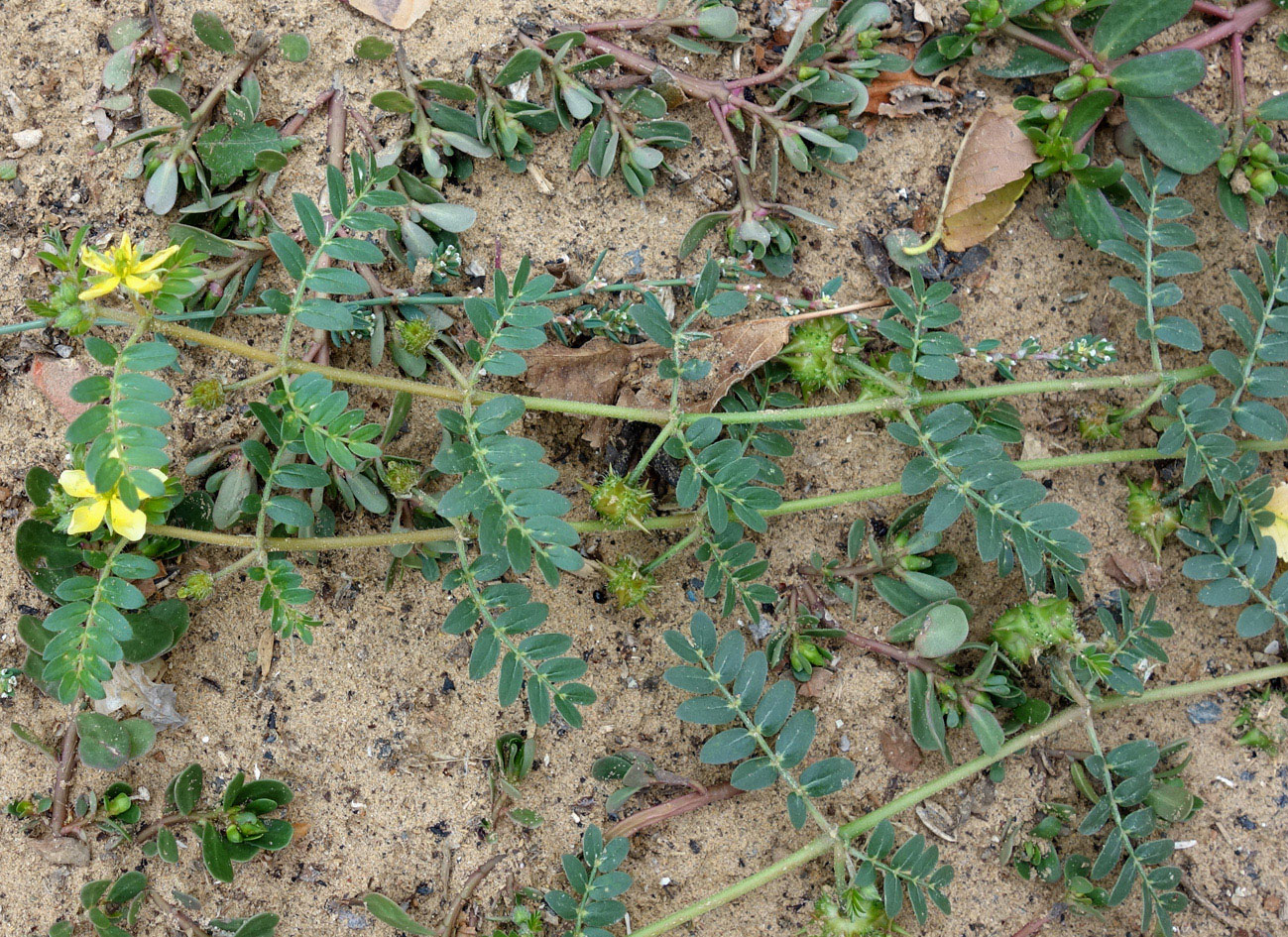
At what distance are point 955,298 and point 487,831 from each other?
82.6 inches

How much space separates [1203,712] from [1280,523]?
2.04ft

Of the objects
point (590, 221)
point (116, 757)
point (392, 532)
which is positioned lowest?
point (116, 757)

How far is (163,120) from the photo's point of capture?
2.55 m

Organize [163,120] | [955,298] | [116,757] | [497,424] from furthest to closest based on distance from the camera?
[955,298], [163,120], [116,757], [497,424]

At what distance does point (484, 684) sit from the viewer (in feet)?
8.45

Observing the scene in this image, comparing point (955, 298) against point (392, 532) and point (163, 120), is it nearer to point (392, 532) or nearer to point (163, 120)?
point (392, 532)

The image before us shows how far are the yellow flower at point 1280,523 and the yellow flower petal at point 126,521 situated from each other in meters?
3.07

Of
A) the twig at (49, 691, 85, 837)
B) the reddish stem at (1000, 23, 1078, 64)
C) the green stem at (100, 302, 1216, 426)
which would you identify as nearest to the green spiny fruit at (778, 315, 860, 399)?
the green stem at (100, 302, 1216, 426)

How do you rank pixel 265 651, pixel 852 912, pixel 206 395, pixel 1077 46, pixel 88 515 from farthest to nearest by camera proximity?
1. pixel 1077 46
2. pixel 265 651
3. pixel 852 912
4. pixel 206 395
5. pixel 88 515

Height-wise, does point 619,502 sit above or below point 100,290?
below

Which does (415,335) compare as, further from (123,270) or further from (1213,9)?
(1213,9)

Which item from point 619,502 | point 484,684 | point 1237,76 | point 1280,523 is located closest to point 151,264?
point 619,502

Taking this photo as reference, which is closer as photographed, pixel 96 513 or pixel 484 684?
pixel 96 513

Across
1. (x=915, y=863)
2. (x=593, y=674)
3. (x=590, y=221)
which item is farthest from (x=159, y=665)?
(x=915, y=863)
